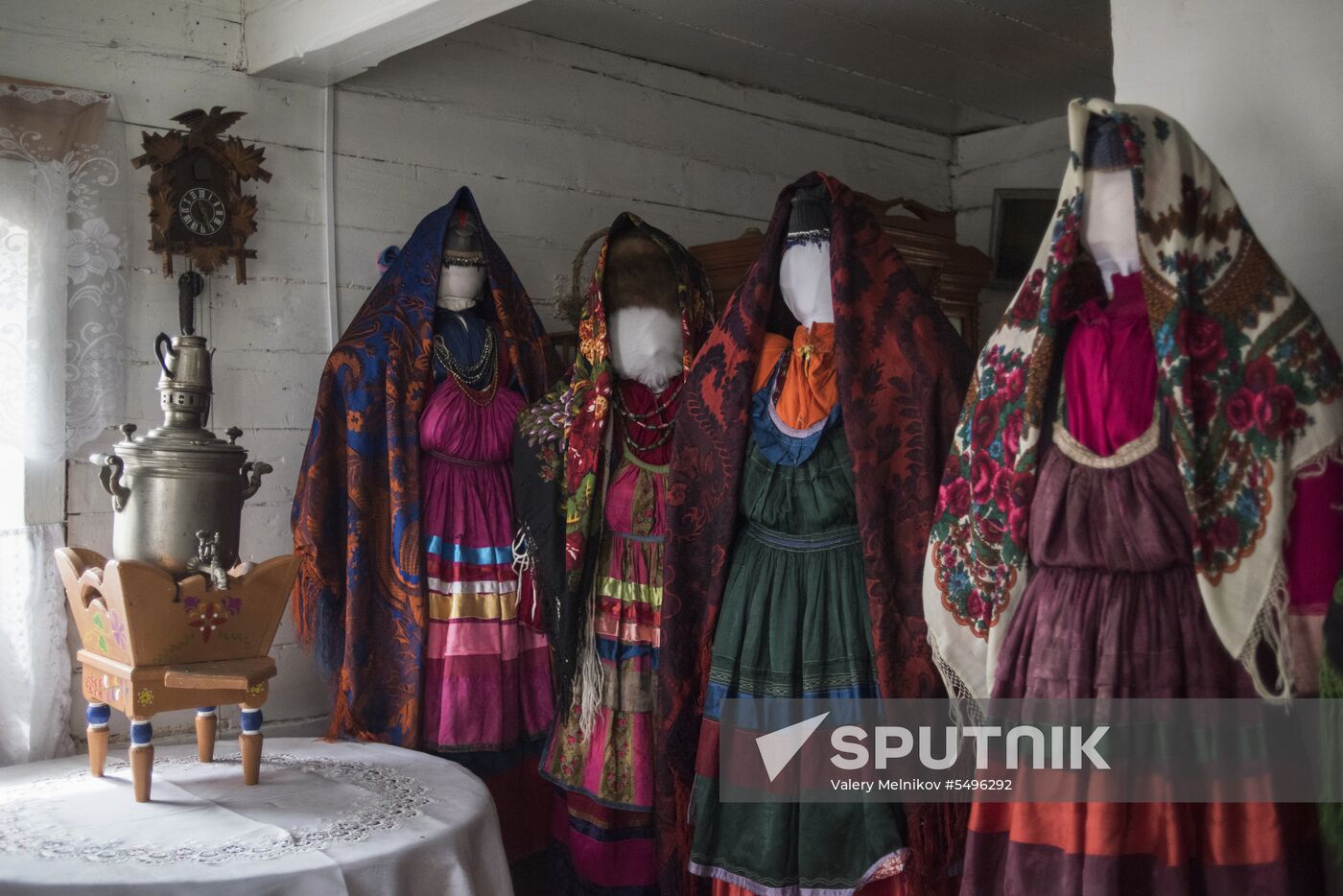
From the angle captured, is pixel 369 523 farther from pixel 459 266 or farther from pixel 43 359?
pixel 43 359

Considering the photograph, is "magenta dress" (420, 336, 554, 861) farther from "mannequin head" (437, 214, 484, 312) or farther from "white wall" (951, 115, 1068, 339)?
"white wall" (951, 115, 1068, 339)

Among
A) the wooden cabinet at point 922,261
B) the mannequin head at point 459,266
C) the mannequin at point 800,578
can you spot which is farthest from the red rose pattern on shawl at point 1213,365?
the mannequin head at point 459,266

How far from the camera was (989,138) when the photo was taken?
15.1ft

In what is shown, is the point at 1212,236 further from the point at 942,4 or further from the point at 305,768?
the point at 942,4

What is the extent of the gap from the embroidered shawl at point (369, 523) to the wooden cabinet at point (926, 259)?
857mm

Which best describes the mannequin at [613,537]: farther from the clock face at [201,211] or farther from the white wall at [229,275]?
the clock face at [201,211]

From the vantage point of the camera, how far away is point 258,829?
5.86 ft

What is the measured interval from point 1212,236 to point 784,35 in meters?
2.34

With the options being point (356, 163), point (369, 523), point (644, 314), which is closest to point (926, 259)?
point (644, 314)

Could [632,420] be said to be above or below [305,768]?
above

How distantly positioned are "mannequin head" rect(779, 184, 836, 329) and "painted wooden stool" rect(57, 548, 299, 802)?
1080 millimetres

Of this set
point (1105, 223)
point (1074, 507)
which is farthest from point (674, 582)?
point (1105, 223)

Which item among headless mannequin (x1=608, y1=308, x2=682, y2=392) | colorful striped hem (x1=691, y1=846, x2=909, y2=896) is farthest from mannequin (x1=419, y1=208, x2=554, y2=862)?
colorful striped hem (x1=691, y1=846, x2=909, y2=896)

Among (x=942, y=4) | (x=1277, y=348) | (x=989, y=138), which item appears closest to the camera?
(x=1277, y=348)
